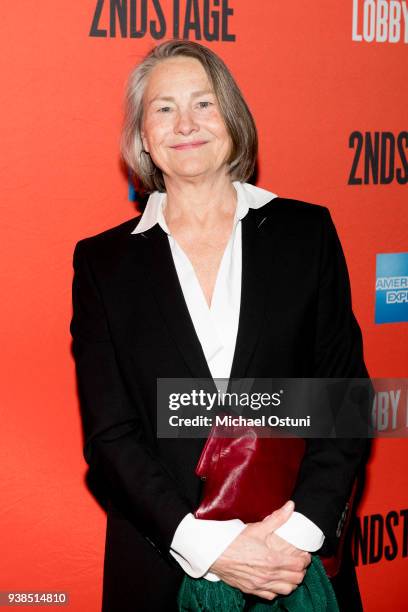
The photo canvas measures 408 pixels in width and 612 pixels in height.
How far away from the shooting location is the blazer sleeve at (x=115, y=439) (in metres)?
1.75

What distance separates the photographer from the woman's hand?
65.8 inches

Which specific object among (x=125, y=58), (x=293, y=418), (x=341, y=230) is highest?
(x=125, y=58)

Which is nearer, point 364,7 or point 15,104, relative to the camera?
point 15,104

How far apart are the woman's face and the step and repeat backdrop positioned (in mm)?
494

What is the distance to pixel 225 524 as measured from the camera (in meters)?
1.70

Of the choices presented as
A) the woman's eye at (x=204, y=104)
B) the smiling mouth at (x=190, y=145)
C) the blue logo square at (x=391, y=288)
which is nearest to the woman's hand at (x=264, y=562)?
the smiling mouth at (x=190, y=145)

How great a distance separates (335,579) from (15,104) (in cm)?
149

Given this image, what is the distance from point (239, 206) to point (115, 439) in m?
0.60

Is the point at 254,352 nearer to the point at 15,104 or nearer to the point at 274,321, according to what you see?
the point at 274,321

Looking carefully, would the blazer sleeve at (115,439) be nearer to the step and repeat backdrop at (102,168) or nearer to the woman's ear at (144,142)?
A: the woman's ear at (144,142)

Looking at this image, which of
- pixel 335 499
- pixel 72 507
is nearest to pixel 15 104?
pixel 72 507

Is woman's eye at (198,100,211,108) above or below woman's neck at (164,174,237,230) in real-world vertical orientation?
above

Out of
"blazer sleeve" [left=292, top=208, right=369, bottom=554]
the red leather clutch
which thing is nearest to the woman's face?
"blazer sleeve" [left=292, top=208, right=369, bottom=554]

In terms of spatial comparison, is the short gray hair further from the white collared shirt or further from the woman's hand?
the woman's hand
